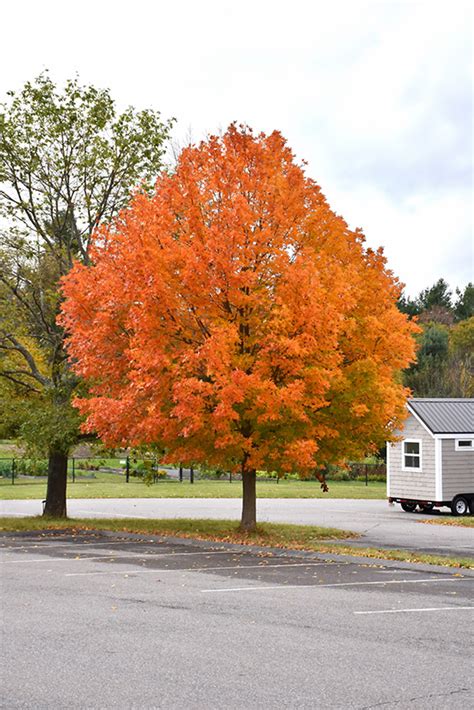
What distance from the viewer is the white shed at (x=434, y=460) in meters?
32.2

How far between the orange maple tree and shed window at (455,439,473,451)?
12.9 metres

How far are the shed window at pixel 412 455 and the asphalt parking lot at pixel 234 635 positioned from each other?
18.0m

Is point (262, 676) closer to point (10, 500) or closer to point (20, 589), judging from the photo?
point (20, 589)

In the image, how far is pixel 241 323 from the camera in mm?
18906

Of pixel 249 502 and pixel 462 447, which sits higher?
pixel 462 447

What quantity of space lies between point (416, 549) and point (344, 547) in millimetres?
1844

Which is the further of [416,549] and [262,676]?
[416,549]

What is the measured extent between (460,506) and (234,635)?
2457 cm

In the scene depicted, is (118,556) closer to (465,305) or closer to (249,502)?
(249,502)

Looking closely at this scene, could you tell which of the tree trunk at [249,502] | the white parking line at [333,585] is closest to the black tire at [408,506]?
the tree trunk at [249,502]

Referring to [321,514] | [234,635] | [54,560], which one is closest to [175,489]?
[321,514]

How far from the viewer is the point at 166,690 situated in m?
7.16

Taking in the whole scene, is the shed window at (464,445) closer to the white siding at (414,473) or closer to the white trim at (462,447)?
the white trim at (462,447)

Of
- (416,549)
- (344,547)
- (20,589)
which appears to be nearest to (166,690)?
(20,589)
